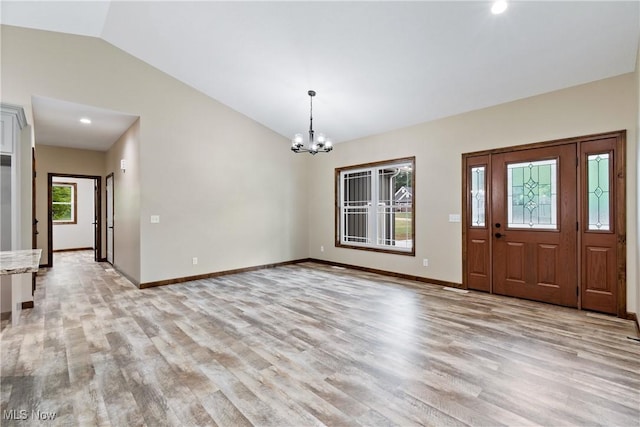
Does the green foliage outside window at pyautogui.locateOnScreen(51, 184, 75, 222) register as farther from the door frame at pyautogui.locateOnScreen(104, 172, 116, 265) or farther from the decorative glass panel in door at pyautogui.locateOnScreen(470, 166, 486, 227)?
the decorative glass panel in door at pyautogui.locateOnScreen(470, 166, 486, 227)

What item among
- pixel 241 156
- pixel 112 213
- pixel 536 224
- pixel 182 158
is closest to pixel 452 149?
pixel 536 224

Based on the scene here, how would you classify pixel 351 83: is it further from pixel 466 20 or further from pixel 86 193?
pixel 86 193

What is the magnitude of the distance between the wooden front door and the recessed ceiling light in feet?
7.00

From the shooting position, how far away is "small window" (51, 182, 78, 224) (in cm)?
943

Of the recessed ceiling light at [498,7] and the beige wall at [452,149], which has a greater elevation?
the recessed ceiling light at [498,7]

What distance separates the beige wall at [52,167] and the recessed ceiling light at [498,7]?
8.83 metres

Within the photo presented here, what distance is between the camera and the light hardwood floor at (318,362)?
1.97m

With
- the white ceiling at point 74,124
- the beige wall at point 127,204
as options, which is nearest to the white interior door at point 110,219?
the beige wall at point 127,204

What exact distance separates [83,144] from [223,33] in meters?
5.27

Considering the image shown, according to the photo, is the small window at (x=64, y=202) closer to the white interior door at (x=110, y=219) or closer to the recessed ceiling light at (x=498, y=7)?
the white interior door at (x=110, y=219)

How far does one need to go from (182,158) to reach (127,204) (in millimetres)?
1439

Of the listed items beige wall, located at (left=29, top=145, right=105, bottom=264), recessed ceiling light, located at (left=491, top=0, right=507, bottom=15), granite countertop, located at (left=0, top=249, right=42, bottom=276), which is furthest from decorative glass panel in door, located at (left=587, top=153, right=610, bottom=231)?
beige wall, located at (left=29, top=145, right=105, bottom=264)

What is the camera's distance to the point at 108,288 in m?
5.07

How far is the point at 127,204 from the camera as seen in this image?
18.9ft
